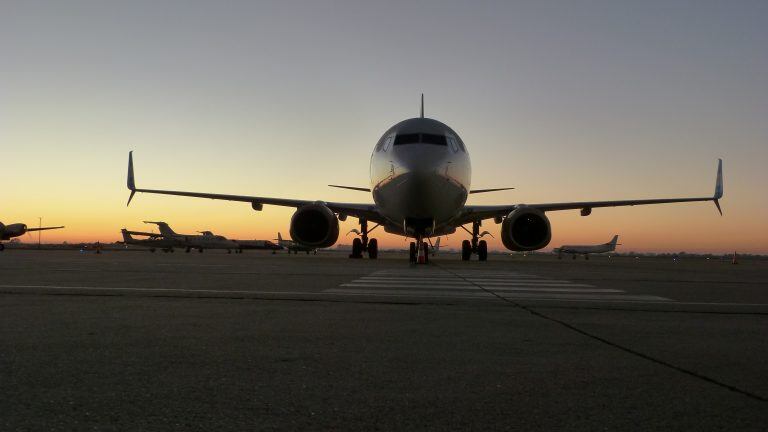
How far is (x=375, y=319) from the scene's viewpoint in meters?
4.63

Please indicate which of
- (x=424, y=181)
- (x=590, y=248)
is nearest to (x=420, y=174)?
(x=424, y=181)

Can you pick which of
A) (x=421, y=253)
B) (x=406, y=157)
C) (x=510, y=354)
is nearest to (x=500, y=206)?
(x=421, y=253)

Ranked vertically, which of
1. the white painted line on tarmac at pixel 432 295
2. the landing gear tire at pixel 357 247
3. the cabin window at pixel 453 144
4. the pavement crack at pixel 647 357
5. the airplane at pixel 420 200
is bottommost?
the pavement crack at pixel 647 357

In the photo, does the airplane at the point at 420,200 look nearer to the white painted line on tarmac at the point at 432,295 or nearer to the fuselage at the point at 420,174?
the fuselage at the point at 420,174

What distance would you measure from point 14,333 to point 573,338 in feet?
11.3

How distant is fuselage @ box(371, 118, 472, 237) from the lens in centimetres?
1498

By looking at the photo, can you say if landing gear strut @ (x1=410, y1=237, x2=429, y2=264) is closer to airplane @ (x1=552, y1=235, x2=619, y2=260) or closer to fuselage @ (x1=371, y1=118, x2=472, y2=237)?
fuselage @ (x1=371, y1=118, x2=472, y2=237)

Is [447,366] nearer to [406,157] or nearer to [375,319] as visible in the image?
[375,319]

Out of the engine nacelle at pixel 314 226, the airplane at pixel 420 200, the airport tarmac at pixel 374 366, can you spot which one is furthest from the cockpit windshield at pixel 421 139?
the airport tarmac at pixel 374 366

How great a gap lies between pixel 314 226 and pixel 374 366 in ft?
51.7

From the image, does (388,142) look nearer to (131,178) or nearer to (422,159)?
(422,159)

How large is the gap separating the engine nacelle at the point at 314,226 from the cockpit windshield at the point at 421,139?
3.87m

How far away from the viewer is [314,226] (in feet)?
60.6

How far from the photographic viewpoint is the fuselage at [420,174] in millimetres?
14977
